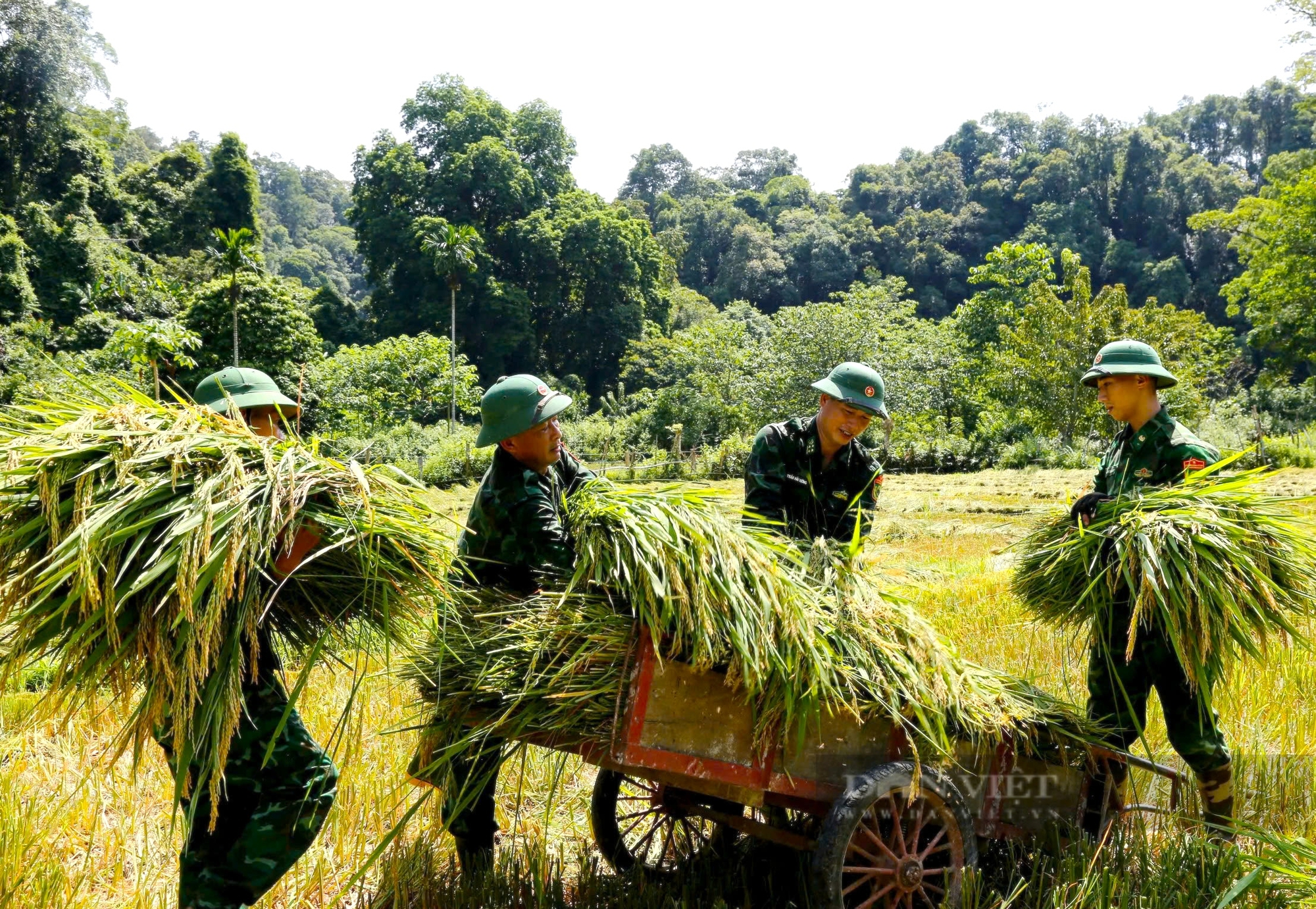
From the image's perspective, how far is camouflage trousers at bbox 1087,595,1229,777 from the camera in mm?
3752

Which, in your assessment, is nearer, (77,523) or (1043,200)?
(77,523)

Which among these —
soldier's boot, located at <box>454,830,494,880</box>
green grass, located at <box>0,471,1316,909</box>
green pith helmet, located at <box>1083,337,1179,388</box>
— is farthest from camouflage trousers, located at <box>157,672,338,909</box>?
green pith helmet, located at <box>1083,337,1179,388</box>

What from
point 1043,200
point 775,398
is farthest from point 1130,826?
point 1043,200

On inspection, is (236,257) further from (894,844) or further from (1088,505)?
(894,844)

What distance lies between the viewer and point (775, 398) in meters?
31.9

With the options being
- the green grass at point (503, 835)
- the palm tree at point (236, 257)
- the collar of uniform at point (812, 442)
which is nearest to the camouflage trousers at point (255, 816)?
the green grass at point (503, 835)

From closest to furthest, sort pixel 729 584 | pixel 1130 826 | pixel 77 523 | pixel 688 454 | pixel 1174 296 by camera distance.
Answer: pixel 77 523, pixel 729 584, pixel 1130 826, pixel 688 454, pixel 1174 296

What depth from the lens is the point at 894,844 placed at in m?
3.26

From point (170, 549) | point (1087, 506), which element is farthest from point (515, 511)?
point (1087, 506)

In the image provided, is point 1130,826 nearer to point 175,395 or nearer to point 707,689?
point 707,689

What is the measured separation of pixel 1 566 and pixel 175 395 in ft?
2.14

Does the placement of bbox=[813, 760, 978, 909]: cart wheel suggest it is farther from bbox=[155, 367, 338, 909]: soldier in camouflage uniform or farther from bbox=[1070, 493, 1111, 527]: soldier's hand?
bbox=[155, 367, 338, 909]: soldier in camouflage uniform

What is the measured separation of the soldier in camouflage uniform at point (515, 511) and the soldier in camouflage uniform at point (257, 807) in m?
0.35

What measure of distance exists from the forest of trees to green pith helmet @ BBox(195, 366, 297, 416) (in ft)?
1.72
